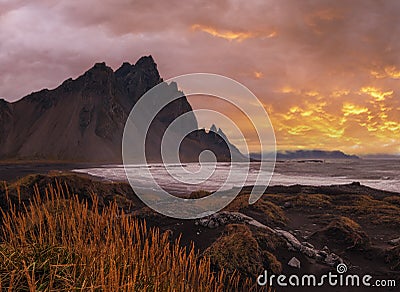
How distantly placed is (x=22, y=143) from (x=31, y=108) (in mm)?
32119

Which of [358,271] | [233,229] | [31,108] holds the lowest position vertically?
[358,271]

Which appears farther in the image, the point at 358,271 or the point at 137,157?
the point at 137,157

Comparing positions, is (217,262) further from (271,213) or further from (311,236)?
(271,213)

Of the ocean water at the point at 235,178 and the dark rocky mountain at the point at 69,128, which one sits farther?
the dark rocky mountain at the point at 69,128

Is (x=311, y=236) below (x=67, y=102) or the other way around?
below

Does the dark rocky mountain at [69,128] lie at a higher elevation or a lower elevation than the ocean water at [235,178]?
higher

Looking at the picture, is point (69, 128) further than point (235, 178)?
Yes

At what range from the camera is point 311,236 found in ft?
42.4

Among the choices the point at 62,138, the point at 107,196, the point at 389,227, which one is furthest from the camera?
the point at 62,138

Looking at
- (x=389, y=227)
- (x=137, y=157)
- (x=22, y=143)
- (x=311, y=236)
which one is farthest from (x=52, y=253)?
(x=22, y=143)

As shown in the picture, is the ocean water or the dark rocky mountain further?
the dark rocky mountain

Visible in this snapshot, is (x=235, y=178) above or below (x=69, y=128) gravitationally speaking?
below

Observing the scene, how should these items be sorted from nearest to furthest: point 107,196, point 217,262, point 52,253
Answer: point 52,253 < point 217,262 < point 107,196

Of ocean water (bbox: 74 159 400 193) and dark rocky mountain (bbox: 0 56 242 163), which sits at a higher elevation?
dark rocky mountain (bbox: 0 56 242 163)
